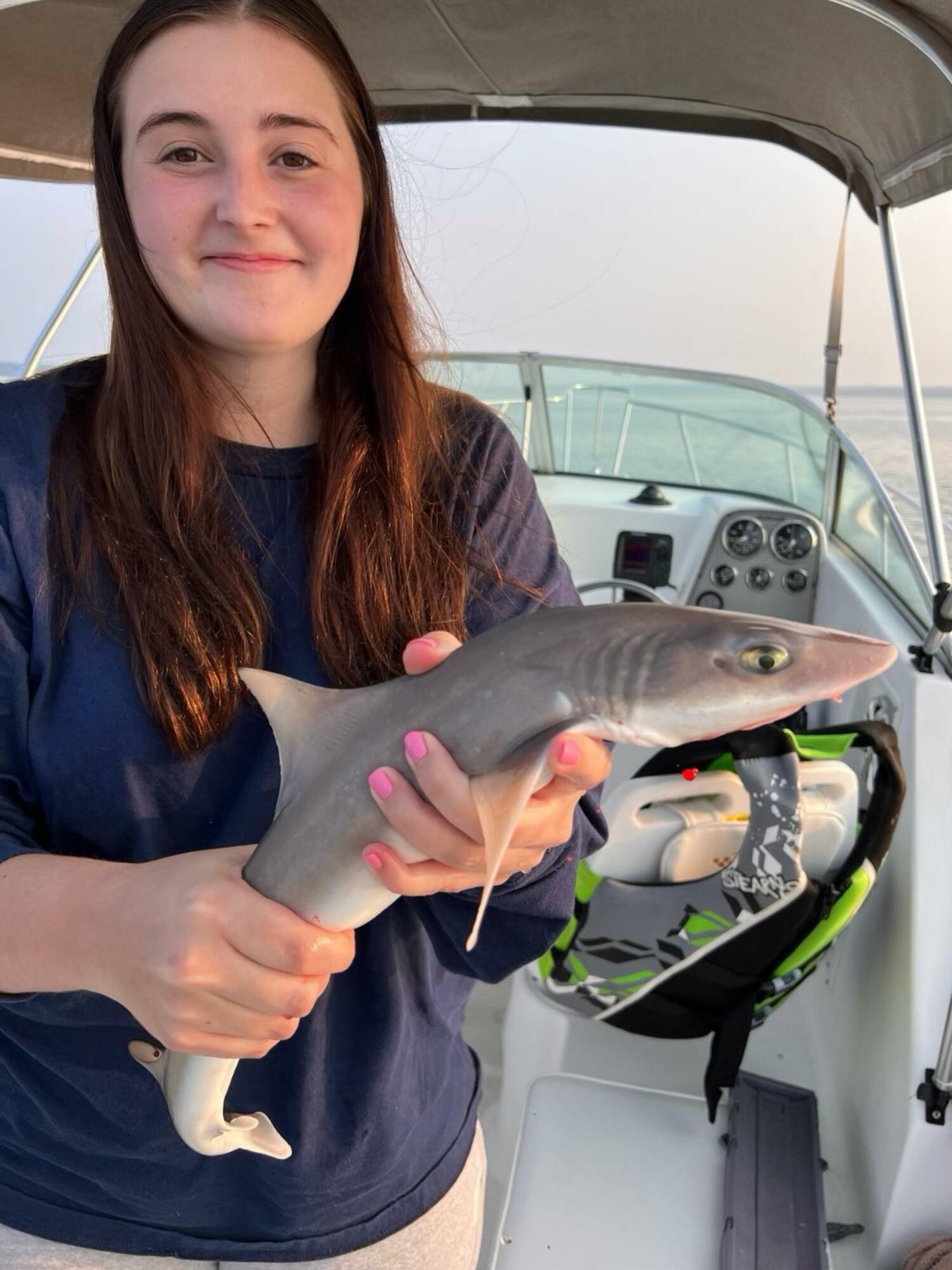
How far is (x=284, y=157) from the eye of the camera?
1361mm

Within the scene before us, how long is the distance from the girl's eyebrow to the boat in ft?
1.95

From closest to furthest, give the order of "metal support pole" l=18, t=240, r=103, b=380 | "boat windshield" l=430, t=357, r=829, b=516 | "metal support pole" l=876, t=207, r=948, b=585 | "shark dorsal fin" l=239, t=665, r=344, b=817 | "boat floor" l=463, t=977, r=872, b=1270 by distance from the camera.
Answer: "shark dorsal fin" l=239, t=665, r=344, b=817, "boat floor" l=463, t=977, r=872, b=1270, "metal support pole" l=876, t=207, r=948, b=585, "metal support pole" l=18, t=240, r=103, b=380, "boat windshield" l=430, t=357, r=829, b=516

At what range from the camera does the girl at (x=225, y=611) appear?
1.32m

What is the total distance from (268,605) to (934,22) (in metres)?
1.62

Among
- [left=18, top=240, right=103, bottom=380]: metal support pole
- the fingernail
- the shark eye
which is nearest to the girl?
the fingernail

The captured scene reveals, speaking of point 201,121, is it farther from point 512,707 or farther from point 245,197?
point 512,707

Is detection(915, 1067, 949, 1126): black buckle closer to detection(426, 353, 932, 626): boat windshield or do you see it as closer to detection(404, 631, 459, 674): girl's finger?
detection(404, 631, 459, 674): girl's finger

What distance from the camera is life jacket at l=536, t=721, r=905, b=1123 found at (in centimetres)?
252

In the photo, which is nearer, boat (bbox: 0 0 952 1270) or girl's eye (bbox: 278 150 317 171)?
girl's eye (bbox: 278 150 317 171)

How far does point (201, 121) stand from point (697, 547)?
4.84 m

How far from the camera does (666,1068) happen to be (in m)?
2.98

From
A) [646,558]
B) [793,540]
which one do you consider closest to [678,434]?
[646,558]

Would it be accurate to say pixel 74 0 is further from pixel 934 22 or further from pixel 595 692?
pixel 595 692

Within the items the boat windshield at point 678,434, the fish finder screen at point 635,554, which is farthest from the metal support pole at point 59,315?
the fish finder screen at point 635,554
